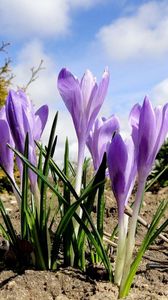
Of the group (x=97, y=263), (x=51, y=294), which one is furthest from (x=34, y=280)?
(x=97, y=263)

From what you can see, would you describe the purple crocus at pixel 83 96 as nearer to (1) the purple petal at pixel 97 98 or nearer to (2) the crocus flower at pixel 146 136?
(1) the purple petal at pixel 97 98

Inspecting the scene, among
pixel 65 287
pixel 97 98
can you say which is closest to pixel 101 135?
pixel 97 98

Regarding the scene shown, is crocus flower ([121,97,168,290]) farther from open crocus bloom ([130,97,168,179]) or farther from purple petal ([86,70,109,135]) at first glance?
purple petal ([86,70,109,135])

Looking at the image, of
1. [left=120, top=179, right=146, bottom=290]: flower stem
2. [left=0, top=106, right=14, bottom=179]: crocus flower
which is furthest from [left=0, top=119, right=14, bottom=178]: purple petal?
[left=120, top=179, right=146, bottom=290]: flower stem

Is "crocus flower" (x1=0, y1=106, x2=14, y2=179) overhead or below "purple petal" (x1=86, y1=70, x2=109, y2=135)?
below

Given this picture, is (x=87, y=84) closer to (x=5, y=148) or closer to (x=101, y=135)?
(x=101, y=135)

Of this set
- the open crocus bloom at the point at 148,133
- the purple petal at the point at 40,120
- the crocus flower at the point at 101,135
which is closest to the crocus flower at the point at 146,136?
the open crocus bloom at the point at 148,133

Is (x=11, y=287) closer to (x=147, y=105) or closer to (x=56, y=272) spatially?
(x=56, y=272)
